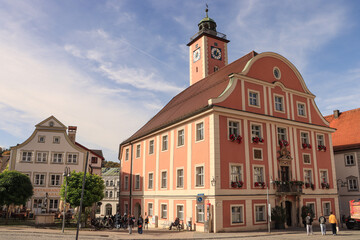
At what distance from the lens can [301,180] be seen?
2961 centimetres

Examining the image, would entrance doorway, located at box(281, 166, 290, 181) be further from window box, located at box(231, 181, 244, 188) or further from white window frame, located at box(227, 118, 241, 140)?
white window frame, located at box(227, 118, 241, 140)

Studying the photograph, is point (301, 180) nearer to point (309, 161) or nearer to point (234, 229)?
point (309, 161)

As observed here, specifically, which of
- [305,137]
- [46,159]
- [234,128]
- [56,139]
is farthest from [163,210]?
[56,139]

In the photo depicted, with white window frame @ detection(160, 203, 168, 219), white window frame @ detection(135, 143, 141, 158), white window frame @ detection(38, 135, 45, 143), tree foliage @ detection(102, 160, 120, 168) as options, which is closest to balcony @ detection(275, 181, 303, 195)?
white window frame @ detection(160, 203, 168, 219)

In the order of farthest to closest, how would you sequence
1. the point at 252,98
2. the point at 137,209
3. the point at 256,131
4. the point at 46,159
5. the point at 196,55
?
the point at 196,55
the point at 46,159
the point at 137,209
the point at 252,98
the point at 256,131

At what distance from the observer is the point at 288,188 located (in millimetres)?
27500

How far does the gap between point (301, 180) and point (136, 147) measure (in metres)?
20.2

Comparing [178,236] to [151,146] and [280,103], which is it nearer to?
[151,146]

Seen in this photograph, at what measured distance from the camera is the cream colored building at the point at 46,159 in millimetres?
42781

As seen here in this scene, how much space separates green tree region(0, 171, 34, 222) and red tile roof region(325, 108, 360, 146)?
37.4 meters

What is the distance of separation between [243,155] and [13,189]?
23783 millimetres

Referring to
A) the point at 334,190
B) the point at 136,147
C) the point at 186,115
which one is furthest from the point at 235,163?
the point at 136,147

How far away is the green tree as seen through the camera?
105 ft

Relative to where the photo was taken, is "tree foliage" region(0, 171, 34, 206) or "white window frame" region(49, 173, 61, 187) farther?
"white window frame" region(49, 173, 61, 187)
